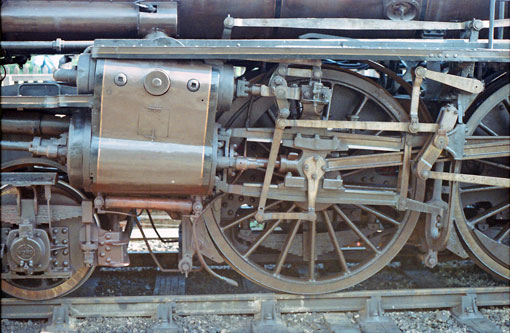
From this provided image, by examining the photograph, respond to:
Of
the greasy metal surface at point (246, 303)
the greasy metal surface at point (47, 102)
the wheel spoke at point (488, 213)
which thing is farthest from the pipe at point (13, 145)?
the wheel spoke at point (488, 213)

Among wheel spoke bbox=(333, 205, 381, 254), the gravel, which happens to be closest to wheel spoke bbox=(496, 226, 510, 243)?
the gravel

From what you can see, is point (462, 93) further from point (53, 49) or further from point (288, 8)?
point (53, 49)

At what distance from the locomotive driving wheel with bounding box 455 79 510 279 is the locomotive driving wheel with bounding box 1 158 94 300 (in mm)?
3235

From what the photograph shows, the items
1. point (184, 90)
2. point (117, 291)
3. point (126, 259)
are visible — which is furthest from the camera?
point (117, 291)

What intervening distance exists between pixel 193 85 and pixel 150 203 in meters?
1.00

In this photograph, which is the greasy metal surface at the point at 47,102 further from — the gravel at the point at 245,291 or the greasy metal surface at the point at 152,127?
the gravel at the point at 245,291

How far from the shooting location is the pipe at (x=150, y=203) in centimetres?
390

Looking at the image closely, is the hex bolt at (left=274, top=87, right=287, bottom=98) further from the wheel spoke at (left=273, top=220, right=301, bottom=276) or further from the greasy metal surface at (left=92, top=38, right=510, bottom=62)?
A: the wheel spoke at (left=273, top=220, right=301, bottom=276)

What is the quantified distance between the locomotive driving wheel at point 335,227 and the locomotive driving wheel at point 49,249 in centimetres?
110

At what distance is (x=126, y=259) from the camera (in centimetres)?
416

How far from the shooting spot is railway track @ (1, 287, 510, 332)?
4.05 m

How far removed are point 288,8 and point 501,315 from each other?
3161 millimetres

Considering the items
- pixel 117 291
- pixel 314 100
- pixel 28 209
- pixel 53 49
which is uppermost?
pixel 53 49

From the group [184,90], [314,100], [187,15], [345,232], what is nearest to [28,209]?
[184,90]
